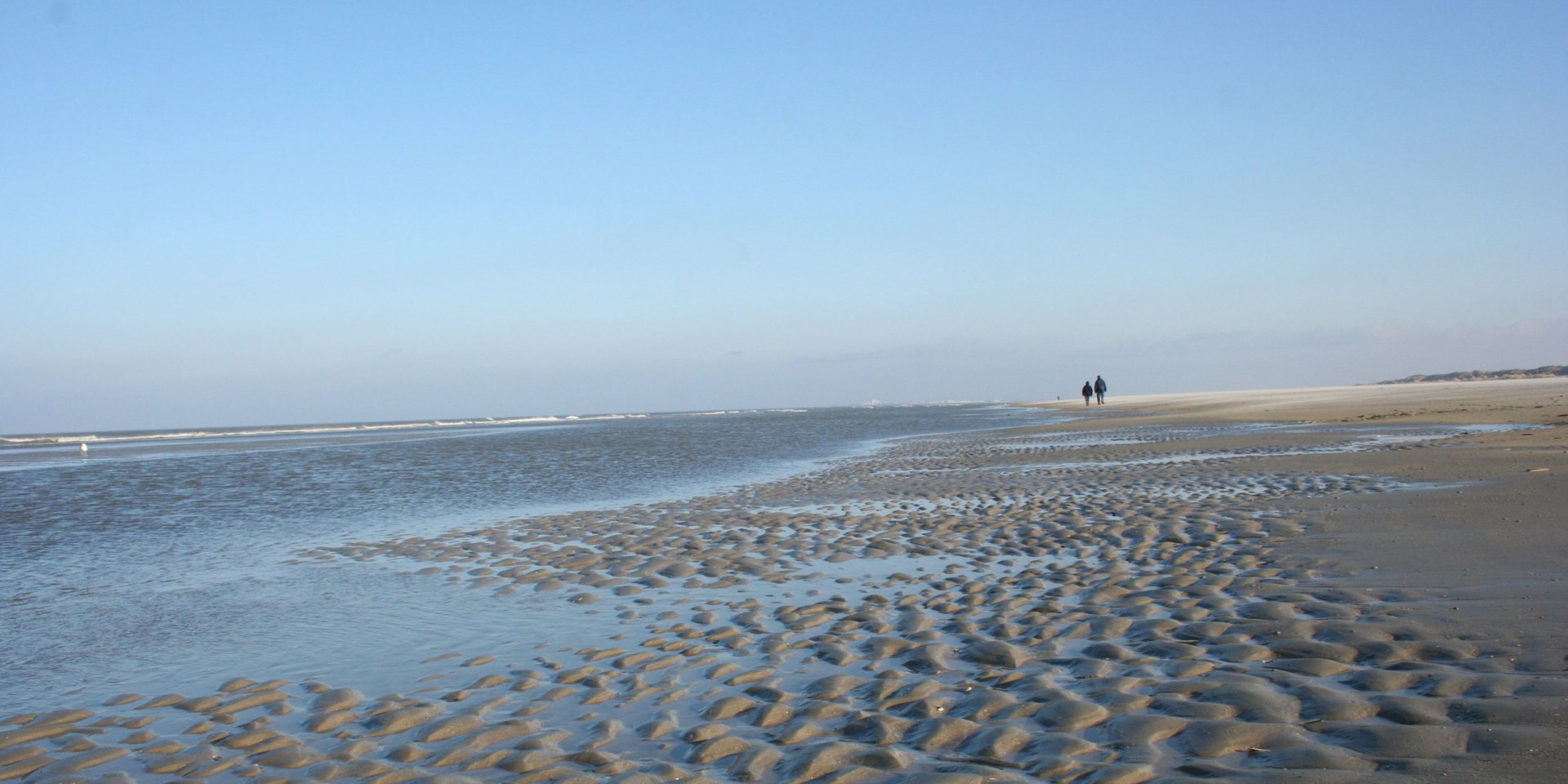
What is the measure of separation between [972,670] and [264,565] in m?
9.45

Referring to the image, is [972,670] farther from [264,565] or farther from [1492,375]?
[1492,375]

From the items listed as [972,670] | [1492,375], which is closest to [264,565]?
[972,670]

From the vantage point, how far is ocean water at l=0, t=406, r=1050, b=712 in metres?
7.27

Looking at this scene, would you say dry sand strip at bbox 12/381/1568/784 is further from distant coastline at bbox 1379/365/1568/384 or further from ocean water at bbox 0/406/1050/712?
distant coastline at bbox 1379/365/1568/384

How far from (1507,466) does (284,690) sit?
15.5 m

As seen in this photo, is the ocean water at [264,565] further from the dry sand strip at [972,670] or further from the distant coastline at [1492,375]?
the distant coastline at [1492,375]

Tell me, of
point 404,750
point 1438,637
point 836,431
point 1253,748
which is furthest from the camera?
point 836,431

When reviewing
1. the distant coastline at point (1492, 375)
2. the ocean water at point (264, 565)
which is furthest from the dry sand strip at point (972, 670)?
the distant coastline at point (1492, 375)

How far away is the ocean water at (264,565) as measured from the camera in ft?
23.9

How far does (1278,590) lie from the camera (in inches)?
295

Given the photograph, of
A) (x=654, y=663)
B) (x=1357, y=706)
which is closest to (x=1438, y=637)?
(x=1357, y=706)

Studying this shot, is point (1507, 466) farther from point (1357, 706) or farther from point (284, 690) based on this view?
point (284, 690)

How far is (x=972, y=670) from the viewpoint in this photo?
586 centimetres

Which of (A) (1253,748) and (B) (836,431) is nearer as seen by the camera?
(A) (1253,748)
